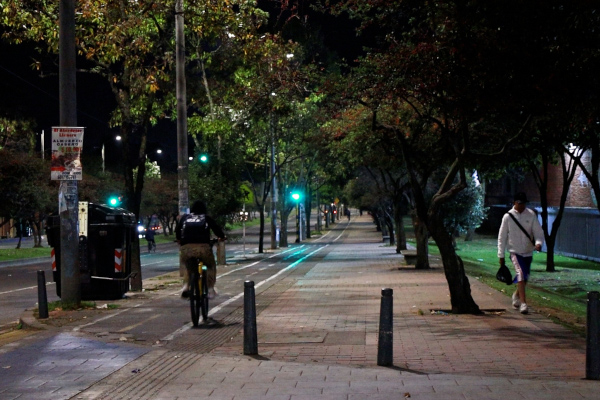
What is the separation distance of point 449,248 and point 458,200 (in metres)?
22.1

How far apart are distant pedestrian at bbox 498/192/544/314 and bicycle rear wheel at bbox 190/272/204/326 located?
Answer: 15.6 ft

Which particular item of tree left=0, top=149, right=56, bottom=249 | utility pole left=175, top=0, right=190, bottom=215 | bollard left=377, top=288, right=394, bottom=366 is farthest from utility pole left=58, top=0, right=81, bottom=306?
tree left=0, top=149, right=56, bottom=249

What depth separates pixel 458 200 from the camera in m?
35.7

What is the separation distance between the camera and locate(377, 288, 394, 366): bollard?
8.72 m

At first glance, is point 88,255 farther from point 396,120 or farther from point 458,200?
point 458,200

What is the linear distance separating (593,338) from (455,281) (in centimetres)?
586

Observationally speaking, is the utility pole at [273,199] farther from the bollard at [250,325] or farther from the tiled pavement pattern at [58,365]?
the bollard at [250,325]

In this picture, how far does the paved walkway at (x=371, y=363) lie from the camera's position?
7.55 meters

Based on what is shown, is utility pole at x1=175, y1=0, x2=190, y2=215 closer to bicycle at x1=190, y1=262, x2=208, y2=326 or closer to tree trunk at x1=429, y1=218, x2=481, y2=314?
bicycle at x1=190, y1=262, x2=208, y2=326

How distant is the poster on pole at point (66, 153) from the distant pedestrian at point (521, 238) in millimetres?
7109

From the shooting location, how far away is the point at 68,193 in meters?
14.3

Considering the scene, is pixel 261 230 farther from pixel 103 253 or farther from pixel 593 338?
pixel 593 338

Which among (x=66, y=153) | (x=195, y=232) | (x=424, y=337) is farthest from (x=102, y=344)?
(x=66, y=153)

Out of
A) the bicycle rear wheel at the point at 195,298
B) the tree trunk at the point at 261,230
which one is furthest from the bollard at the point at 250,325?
the tree trunk at the point at 261,230
